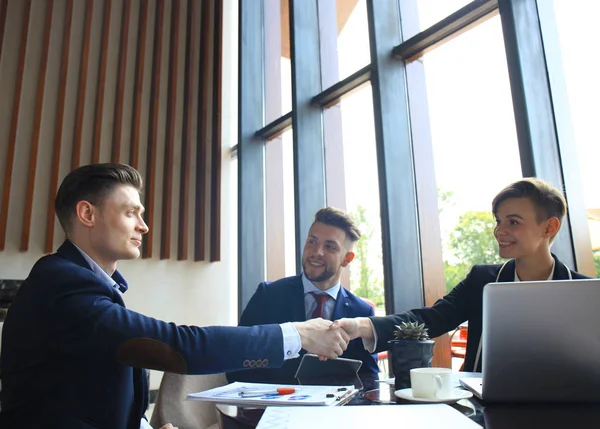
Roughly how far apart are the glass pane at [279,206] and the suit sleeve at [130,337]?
3.27 meters

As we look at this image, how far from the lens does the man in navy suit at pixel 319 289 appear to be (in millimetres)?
2381

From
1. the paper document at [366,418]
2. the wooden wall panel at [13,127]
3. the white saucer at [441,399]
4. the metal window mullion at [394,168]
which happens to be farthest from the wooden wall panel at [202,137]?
the paper document at [366,418]

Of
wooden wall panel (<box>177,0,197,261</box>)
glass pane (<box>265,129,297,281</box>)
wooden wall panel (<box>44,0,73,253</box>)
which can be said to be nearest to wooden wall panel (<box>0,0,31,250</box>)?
wooden wall panel (<box>44,0,73,253</box>)

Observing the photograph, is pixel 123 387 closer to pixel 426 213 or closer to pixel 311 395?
pixel 311 395

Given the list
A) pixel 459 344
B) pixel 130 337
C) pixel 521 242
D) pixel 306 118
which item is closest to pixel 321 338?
pixel 130 337

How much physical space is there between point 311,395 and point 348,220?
5.11 feet

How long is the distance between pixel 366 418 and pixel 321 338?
604 mm

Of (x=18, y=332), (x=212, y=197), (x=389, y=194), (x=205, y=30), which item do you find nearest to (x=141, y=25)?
(x=205, y=30)

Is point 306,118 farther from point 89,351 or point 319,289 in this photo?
point 89,351

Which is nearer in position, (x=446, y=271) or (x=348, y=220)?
(x=348, y=220)

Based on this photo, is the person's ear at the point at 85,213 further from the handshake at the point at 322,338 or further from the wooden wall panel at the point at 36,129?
the wooden wall panel at the point at 36,129

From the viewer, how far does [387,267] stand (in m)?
3.01

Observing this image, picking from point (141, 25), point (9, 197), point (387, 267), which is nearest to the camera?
point (387, 267)

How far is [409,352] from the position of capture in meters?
1.30
